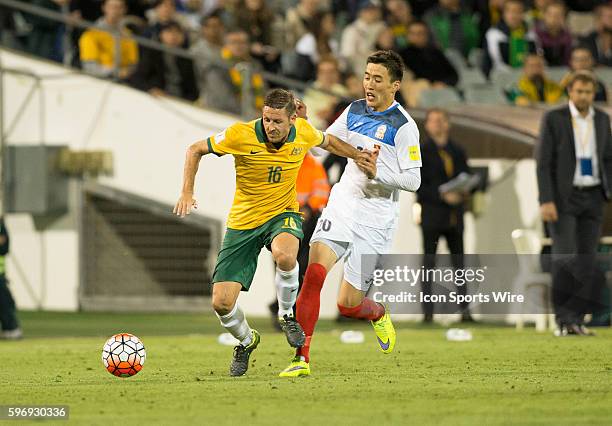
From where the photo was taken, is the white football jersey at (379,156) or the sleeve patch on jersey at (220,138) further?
the white football jersey at (379,156)

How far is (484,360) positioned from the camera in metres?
11.6

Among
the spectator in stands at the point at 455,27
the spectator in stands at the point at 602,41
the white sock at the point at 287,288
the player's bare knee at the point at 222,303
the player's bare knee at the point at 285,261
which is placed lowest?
the player's bare knee at the point at 222,303

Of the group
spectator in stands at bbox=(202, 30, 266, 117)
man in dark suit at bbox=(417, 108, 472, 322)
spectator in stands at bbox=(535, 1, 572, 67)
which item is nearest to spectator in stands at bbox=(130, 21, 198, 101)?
spectator in stands at bbox=(202, 30, 266, 117)

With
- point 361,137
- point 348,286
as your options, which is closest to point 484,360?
point 348,286

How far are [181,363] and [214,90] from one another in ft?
23.9

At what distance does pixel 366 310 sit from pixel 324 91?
6.76 metres

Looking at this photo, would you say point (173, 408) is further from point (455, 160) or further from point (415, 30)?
point (415, 30)

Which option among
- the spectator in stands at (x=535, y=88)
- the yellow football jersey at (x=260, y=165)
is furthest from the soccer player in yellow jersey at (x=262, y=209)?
the spectator in stands at (x=535, y=88)

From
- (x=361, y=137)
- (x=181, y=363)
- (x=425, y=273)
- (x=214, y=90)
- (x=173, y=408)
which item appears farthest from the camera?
(x=214, y=90)

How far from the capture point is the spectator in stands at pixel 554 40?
19.9m

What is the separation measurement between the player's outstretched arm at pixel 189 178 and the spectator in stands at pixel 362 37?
967cm

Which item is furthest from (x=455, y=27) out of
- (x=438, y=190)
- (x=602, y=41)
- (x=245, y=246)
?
(x=245, y=246)

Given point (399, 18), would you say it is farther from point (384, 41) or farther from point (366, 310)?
point (366, 310)

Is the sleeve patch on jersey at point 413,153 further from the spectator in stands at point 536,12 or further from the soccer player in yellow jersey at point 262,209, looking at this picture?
the spectator in stands at point 536,12
